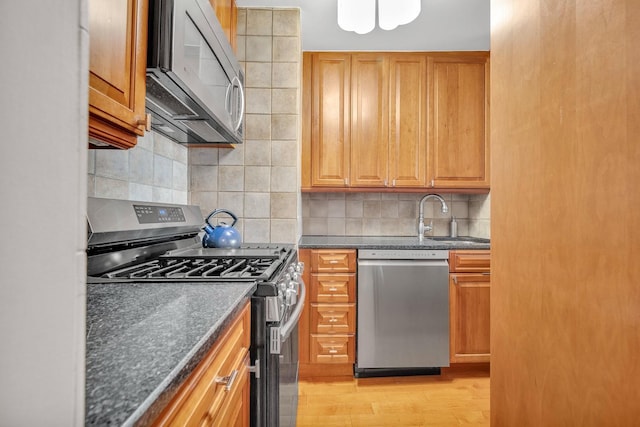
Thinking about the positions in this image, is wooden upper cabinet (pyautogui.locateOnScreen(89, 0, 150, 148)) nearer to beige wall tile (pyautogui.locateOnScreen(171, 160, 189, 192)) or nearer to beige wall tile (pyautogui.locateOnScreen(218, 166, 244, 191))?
beige wall tile (pyautogui.locateOnScreen(171, 160, 189, 192))

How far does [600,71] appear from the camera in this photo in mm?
690

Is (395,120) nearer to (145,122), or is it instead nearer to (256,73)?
(256,73)

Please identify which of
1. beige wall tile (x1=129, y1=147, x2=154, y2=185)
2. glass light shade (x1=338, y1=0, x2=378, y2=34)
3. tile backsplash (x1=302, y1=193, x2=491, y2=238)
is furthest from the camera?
tile backsplash (x1=302, y1=193, x2=491, y2=238)

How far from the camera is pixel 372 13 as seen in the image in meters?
1.86

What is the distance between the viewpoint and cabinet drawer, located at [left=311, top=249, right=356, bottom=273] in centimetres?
239

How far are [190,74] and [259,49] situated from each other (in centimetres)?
122

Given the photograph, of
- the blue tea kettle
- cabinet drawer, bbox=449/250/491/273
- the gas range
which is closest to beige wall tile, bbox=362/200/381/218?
cabinet drawer, bbox=449/250/491/273

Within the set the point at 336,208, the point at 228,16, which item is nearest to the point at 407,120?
the point at 336,208

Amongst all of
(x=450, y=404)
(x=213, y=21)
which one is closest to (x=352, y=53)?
(x=213, y=21)

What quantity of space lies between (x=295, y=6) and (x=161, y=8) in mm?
1391

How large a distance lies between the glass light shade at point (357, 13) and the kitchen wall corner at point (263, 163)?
43cm

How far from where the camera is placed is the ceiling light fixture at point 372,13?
1.74 metres

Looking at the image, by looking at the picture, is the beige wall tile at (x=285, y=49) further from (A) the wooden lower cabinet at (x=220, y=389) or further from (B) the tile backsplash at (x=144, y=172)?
(A) the wooden lower cabinet at (x=220, y=389)

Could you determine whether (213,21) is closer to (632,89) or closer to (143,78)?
(143,78)
